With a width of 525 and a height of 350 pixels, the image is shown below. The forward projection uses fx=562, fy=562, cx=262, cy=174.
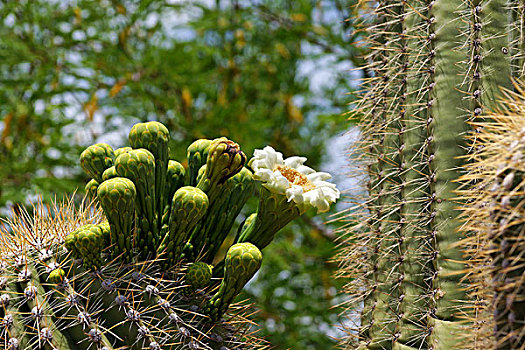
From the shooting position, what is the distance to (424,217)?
0.92m

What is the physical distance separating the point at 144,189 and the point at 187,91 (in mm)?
1625

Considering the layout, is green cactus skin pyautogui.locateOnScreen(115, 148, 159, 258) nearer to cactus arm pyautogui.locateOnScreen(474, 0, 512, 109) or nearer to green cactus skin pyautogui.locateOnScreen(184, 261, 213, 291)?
green cactus skin pyautogui.locateOnScreen(184, 261, 213, 291)

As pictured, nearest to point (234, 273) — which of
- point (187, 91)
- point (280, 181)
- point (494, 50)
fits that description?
point (280, 181)

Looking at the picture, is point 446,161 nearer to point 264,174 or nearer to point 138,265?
point 264,174

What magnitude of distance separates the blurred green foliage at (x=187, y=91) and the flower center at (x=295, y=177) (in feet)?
3.73

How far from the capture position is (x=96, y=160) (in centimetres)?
91

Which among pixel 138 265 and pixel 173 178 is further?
pixel 173 178

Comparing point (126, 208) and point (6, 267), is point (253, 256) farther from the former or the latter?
point (6, 267)

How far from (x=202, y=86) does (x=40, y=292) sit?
188 centimetres

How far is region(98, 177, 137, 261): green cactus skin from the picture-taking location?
2.52 ft

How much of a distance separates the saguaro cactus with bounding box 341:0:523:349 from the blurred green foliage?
3.34 ft

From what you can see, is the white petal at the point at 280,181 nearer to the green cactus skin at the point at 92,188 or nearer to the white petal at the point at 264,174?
the white petal at the point at 264,174

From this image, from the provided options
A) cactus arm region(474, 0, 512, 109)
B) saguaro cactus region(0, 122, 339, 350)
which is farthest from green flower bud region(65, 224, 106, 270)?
cactus arm region(474, 0, 512, 109)

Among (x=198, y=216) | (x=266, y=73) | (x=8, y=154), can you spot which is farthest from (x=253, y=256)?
(x=266, y=73)
